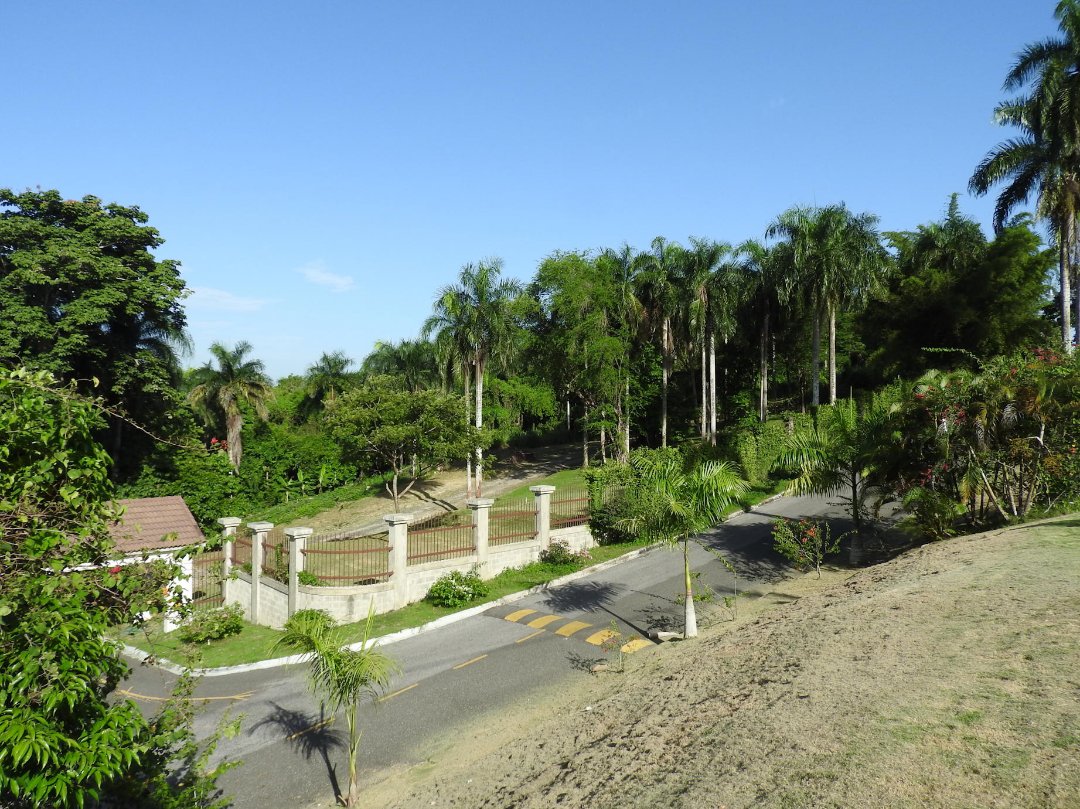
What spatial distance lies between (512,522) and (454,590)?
372 cm

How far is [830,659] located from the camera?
→ 360 inches

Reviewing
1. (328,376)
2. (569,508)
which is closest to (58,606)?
(569,508)

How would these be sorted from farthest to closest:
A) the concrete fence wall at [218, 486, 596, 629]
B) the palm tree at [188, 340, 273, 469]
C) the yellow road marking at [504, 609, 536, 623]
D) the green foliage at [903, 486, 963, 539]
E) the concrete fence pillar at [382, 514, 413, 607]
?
the palm tree at [188, 340, 273, 469] → the concrete fence pillar at [382, 514, 413, 607] → the concrete fence wall at [218, 486, 596, 629] → the yellow road marking at [504, 609, 536, 623] → the green foliage at [903, 486, 963, 539]

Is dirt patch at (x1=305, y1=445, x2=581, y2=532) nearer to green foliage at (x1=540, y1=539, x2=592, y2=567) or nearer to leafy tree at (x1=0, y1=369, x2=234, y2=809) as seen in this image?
green foliage at (x1=540, y1=539, x2=592, y2=567)

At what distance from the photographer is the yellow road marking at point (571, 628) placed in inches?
601

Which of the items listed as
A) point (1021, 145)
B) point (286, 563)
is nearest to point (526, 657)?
point (286, 563)

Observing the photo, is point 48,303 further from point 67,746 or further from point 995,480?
point 995,480

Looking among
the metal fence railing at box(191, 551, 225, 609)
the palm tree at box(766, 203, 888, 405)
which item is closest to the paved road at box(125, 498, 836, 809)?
the metal fence railing at box(191, 551, 225, 609)

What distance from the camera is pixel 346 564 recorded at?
1764 centimetres

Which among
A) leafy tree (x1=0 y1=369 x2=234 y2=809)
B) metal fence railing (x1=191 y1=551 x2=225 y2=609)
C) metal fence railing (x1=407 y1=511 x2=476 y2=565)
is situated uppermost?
leafy tree (x1=0 y1=369 x2=234 y2=809)

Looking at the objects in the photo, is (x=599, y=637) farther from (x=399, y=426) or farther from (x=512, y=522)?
(x=399, y=426)

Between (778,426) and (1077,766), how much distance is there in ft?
105

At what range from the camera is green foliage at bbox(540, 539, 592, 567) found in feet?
68.7

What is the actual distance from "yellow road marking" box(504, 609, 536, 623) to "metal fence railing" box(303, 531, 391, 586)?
3.59 m
